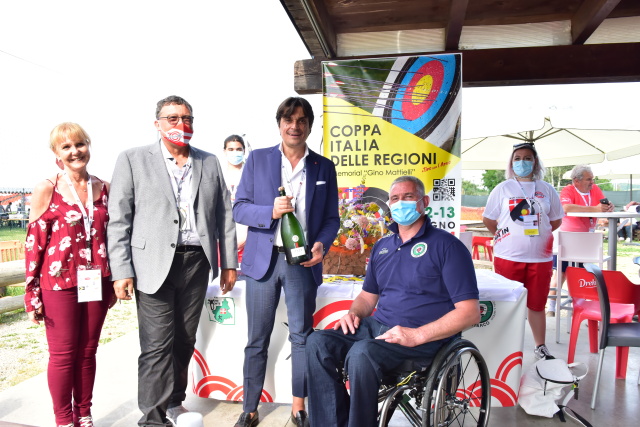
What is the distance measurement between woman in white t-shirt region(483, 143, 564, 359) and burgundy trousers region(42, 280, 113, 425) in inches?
100.0

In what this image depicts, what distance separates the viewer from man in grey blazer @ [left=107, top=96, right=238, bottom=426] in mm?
2123

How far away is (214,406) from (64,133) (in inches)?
68.7

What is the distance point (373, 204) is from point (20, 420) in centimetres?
249

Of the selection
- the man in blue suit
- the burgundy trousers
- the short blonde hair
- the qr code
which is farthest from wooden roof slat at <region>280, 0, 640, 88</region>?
the burgundy trousers

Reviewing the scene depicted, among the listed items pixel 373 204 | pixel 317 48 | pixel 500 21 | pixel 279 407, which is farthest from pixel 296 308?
pixel 500 21

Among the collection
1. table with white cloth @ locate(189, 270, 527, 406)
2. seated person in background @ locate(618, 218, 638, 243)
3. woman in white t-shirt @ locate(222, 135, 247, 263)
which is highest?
woman in white t-shirt @ locate(222, 135, 247, 263)

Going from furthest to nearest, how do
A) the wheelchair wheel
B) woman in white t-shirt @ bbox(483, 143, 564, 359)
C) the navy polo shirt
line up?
woman in white t-shirt @ bbox(483, 143, 564, 359)
the navy polo shirt
the wheelchair wheel

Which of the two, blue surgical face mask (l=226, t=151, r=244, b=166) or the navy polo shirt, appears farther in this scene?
blue surgical face mask (l=226, t=151, r=244, b=166)

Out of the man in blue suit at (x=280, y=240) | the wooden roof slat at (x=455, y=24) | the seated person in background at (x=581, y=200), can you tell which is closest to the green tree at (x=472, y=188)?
the seated person in background at (x=581, y=200)

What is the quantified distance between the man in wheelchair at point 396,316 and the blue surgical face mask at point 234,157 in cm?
179

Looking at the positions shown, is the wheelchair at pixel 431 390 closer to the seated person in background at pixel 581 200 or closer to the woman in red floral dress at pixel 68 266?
the woman in red floral dress at pixel 68 266

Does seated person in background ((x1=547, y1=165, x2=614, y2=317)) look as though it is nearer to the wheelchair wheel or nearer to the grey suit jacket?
the wheelchair wheel

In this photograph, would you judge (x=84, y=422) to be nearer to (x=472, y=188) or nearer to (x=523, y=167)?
(x=523, y=167)

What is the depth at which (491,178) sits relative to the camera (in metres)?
36.5
